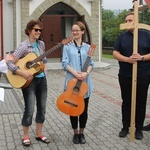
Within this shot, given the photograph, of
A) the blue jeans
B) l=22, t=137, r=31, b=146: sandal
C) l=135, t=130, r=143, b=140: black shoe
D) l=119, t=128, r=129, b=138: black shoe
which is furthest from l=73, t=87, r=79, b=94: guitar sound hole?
l=135, t=130, r=143, b=140: black shoe

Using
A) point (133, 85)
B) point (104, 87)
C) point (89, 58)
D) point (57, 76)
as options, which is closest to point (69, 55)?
point (89, 58)

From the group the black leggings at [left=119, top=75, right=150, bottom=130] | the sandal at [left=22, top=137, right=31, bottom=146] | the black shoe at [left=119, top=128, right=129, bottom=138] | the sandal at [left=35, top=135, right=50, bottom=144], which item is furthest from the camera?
the black shoe at [left=119, top=128, right=129, bottom=138]

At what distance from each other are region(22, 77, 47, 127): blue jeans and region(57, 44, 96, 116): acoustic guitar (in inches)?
12.4

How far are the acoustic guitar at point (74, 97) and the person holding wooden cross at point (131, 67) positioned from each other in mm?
629

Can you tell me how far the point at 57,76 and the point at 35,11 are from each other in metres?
3.97

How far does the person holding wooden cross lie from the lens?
5.24 meters

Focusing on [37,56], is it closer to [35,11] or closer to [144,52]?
[144,52]

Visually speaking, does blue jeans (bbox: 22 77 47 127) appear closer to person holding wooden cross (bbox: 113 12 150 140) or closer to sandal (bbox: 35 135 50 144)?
sandal (bbox: 35 135 50 144)

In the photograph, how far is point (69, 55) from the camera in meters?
5.02

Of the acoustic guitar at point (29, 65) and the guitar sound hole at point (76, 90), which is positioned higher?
the acoustic guitar at point (29, 65)

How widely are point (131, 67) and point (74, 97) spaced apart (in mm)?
1073

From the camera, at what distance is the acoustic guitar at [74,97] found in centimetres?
491

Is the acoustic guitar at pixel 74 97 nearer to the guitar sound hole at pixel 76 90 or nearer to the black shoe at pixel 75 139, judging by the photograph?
the guitar sound hole at pixel 76 90

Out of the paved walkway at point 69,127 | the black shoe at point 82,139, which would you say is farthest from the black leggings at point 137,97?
the black shoe at point 82,139
